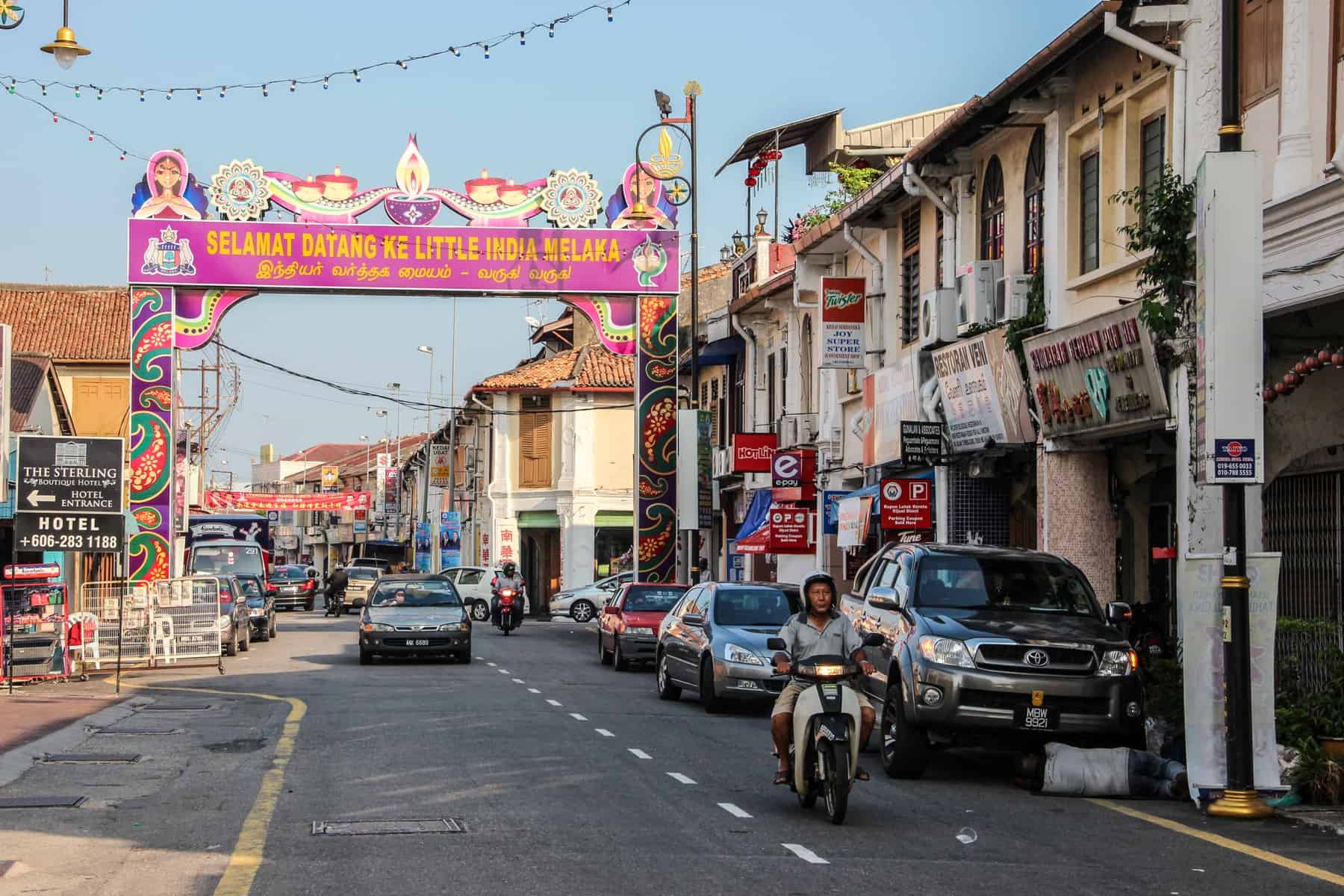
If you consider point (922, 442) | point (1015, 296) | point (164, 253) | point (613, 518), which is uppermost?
point (164, 253)

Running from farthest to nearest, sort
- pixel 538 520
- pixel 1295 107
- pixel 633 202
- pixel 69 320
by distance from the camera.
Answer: pixel 69 320 → pixel 538 520 → pixel 633 202 → pixel 1295 107

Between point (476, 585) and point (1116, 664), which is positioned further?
point (476, 585)

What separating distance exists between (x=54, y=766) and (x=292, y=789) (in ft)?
9.65

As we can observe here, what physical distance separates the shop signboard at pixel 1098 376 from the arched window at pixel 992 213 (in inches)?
121

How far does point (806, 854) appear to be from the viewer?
10.0 m

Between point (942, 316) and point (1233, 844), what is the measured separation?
14.2 metres

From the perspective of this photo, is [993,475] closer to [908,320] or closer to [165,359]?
[908,320]

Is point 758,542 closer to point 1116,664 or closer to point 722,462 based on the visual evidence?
point 722,462

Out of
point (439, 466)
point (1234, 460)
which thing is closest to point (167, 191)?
point (1234, 460)

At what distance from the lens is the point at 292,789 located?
1297cm

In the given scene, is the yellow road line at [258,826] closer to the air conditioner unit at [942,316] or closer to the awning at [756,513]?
the air conditioner unit at [942,316]

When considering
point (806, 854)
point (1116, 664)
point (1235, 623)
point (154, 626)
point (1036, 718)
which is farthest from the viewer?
point (154, 626)

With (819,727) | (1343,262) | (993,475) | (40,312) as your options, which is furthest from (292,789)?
(40,312)

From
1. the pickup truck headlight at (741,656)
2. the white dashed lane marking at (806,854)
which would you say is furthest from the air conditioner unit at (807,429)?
the white dashed lane marking at (806,854)
